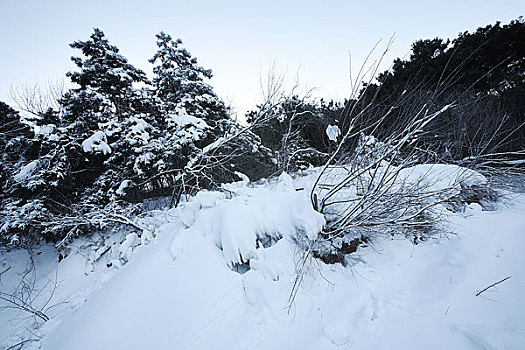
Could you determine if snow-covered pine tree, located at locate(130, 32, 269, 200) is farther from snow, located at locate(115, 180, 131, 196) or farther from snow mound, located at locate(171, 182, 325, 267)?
snow mound, located at locate(171, 182, 325, 267)

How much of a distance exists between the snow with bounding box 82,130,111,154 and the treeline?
0.02 m

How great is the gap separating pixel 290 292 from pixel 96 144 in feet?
20.3

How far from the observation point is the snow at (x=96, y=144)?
4.94 m

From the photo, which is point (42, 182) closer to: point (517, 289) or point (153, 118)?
point (153, 118)

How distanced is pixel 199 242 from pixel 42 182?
5.25m

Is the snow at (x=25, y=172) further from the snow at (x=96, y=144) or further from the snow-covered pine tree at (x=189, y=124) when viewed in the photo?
the snow-covered pine tree at (x=189, y=124)

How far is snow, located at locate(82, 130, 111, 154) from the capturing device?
16.2 ft

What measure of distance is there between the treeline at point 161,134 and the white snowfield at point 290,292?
71.2 inches

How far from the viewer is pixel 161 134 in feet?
19.8

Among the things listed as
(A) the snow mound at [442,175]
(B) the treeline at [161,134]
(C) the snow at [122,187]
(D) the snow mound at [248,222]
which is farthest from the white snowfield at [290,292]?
(C) the snow at [122,187]

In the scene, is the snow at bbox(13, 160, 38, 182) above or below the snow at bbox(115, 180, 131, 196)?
above

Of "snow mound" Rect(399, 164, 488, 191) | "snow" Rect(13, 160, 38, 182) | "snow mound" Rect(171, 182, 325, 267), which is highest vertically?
"snow" Rect(13, 160, 38, 182)

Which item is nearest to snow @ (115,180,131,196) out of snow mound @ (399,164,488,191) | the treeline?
the treeline

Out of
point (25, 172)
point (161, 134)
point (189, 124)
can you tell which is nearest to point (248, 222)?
point (189, 124)
